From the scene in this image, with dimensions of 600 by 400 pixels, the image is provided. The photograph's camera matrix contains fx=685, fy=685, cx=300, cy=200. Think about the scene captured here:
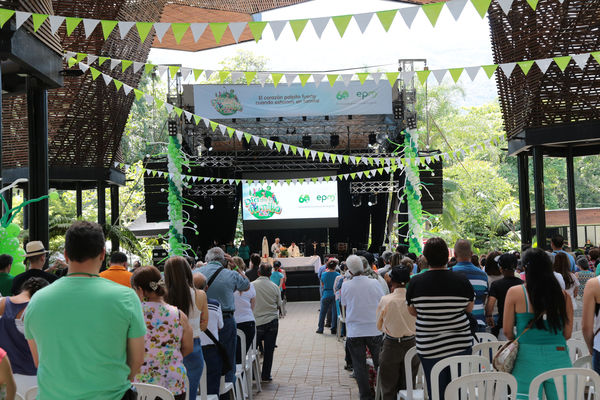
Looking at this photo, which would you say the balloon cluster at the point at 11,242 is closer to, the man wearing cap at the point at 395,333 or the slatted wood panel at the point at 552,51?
the man wearing cap at the point at 395,333

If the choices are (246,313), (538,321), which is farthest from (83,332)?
(246,313)

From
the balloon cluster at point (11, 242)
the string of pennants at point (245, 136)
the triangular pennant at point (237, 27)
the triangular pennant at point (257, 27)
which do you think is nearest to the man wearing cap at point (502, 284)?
the triangular pennant at point (257, 27)

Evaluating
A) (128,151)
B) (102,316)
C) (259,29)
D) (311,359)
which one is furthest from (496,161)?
(102,316)

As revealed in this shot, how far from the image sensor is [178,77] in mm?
17562

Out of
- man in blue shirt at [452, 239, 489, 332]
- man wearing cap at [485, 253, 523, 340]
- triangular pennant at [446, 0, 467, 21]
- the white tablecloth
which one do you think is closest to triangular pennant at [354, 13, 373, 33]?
triangular pennant at [446, 0, 467, 21]

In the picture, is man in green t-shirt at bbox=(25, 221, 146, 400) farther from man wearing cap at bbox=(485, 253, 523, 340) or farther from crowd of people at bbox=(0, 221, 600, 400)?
man wearing cap at bbox=(485, 253, 523, 340)

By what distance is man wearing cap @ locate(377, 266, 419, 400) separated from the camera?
537 centimetres

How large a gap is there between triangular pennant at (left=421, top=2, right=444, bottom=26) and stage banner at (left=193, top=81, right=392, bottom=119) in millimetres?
12079

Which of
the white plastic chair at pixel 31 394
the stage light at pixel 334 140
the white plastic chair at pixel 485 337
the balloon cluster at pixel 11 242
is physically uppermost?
the stage light at pixel 334 140

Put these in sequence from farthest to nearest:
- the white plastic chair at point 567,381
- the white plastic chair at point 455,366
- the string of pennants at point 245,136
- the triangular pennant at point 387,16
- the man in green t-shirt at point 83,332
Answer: the string of pennants at point 245,136 → the triangular pennant at point 387,16 → the white plastic chair at point 455,366 → the white plastic chair at point 567,381 → the man in green t-shirt at point 83,332

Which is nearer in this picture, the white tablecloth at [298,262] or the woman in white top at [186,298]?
the woman in white top at [186,298]

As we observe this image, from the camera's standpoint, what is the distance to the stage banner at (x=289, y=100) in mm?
17719

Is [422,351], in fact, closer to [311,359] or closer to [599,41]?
[311,359]

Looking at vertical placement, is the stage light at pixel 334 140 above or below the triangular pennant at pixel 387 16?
above
